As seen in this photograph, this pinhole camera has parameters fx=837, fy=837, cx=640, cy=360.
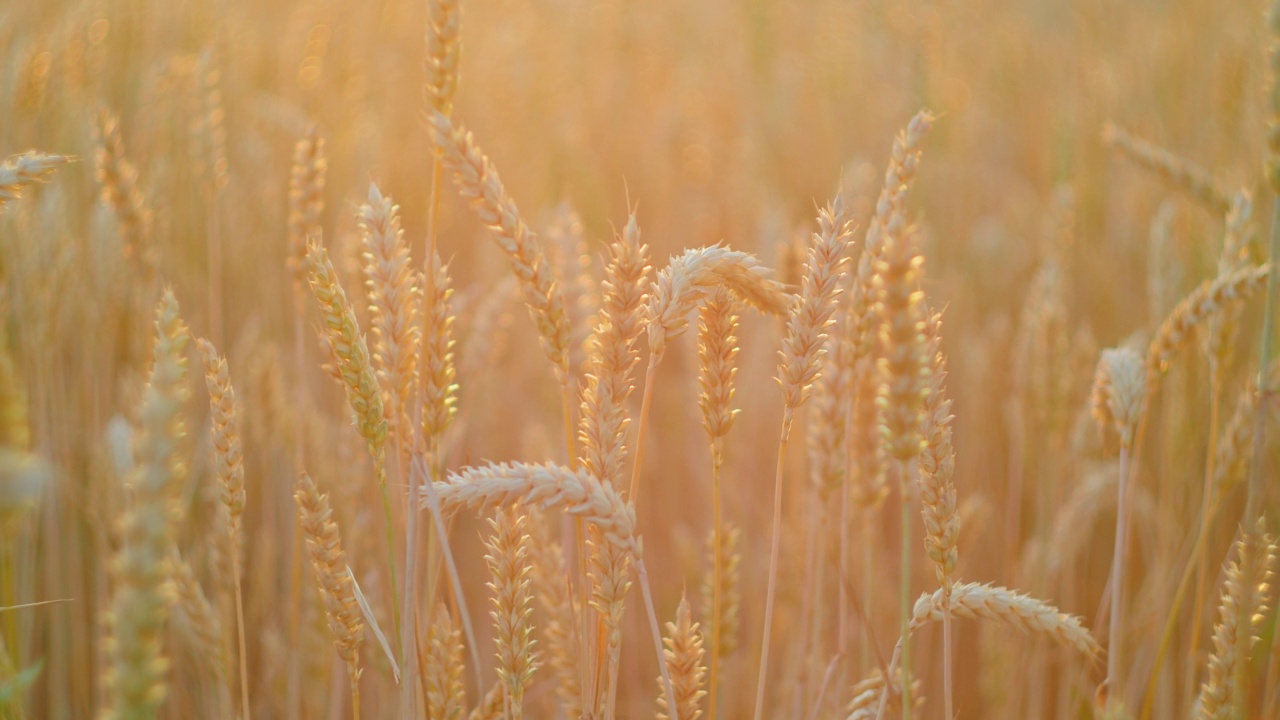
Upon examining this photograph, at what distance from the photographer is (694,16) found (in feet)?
18.1

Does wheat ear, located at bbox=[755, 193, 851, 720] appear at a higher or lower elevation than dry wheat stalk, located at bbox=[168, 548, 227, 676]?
higher

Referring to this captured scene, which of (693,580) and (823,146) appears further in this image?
(823,146)

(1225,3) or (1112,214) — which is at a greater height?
(1225,3)

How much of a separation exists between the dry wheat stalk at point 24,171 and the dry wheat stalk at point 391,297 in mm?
327

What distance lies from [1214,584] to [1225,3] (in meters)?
2.94

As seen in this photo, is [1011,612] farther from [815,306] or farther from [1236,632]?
[815,306]

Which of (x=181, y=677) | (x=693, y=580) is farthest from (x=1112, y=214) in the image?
(x=181, y=677)

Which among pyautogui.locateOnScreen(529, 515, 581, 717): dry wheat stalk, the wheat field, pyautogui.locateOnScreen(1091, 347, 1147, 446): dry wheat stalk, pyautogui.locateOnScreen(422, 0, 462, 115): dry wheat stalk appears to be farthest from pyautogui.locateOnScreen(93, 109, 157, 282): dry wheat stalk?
pyautogui.locateOnScreen(1091, 347, 1147, 446): dry wheat stalk

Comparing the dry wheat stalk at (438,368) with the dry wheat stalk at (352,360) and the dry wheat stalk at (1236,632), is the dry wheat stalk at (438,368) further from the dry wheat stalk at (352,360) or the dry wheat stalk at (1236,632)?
the dry wheat stalk at (1236,632)

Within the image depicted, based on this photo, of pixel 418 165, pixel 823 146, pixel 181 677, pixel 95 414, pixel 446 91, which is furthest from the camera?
pixel 823 146

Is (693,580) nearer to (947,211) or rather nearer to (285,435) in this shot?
(285,435)

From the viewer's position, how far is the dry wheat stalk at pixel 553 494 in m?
0.78

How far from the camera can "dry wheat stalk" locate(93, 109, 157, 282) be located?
1.28m

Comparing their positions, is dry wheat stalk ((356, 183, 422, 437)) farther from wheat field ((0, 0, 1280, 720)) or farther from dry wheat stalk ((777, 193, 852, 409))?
dry wheat stalk ((777, 193, 852, 409))
